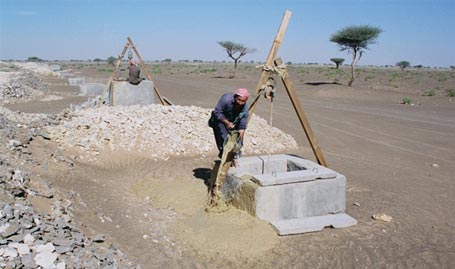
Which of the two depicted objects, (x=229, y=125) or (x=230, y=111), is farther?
(x=230, y=111)

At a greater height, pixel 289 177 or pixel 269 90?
pixel 269 90

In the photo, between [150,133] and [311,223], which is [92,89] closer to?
[150,133]

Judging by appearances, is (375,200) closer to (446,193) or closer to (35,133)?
(446,193)

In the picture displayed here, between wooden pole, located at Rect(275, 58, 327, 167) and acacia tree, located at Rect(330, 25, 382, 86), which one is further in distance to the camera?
acacia tree, located at Rect(330, 25, 382, 86)

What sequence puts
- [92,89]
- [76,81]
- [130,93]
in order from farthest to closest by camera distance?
[76,81] → [92,89] → [130,93]

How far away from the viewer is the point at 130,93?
11930 mm

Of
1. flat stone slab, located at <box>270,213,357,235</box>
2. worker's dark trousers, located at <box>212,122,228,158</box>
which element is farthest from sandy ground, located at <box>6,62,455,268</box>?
worker's dark trousers, located at <box>212,122,228,158</box>

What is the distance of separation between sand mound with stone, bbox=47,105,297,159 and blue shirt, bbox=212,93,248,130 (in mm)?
2999

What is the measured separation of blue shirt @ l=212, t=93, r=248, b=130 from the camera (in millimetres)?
5219

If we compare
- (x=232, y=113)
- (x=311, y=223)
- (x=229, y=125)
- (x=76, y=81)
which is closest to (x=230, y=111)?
(x=232, y=113)

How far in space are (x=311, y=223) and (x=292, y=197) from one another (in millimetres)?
385

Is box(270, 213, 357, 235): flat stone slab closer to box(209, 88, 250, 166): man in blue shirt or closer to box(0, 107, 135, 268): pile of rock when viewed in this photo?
box(209, 88, 250, 166): man in blue shirt

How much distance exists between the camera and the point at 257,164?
18.4 feet

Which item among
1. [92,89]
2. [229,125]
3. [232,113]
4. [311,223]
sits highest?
[232,113]
